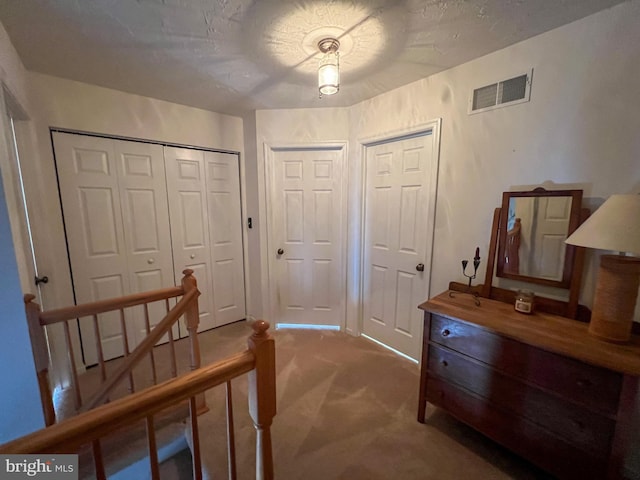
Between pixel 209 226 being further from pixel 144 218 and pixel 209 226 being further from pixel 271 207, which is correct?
pixel 271 207

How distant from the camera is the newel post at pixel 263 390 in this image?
95 centimetres

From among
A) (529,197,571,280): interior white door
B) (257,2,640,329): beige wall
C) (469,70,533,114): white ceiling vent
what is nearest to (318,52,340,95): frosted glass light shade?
(257,2,640,329): beige wall

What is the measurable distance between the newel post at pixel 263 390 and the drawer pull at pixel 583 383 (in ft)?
4.16

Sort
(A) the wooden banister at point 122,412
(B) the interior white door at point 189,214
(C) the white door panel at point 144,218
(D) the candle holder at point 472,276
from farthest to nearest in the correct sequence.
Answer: (B) the interior white door at point 189,214 → (C) the white door panel at point 144,218 → (D) the candle holder at point 472,276 → (A) the wooden banister at point 122,412

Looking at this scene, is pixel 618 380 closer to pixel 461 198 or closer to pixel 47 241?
pixel 461 198

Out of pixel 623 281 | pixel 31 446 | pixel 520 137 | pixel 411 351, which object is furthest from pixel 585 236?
pixel 31 446

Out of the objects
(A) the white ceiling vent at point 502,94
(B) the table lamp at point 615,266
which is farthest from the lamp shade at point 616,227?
(A) the white ceiling vent at point 502,94

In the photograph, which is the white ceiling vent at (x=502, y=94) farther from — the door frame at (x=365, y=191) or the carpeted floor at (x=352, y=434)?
the carpeted floor at (x=352, y=434)

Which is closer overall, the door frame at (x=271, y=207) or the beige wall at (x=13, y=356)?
the beige wall at (x=13, y=356)

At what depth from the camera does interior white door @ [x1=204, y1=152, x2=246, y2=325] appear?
279 cm

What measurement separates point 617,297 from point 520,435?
0.79 metres

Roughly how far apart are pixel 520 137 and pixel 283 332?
2590 millimetres

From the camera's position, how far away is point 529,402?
1253 mm

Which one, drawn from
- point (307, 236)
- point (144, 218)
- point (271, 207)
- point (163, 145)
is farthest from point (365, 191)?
point (144, 218)
